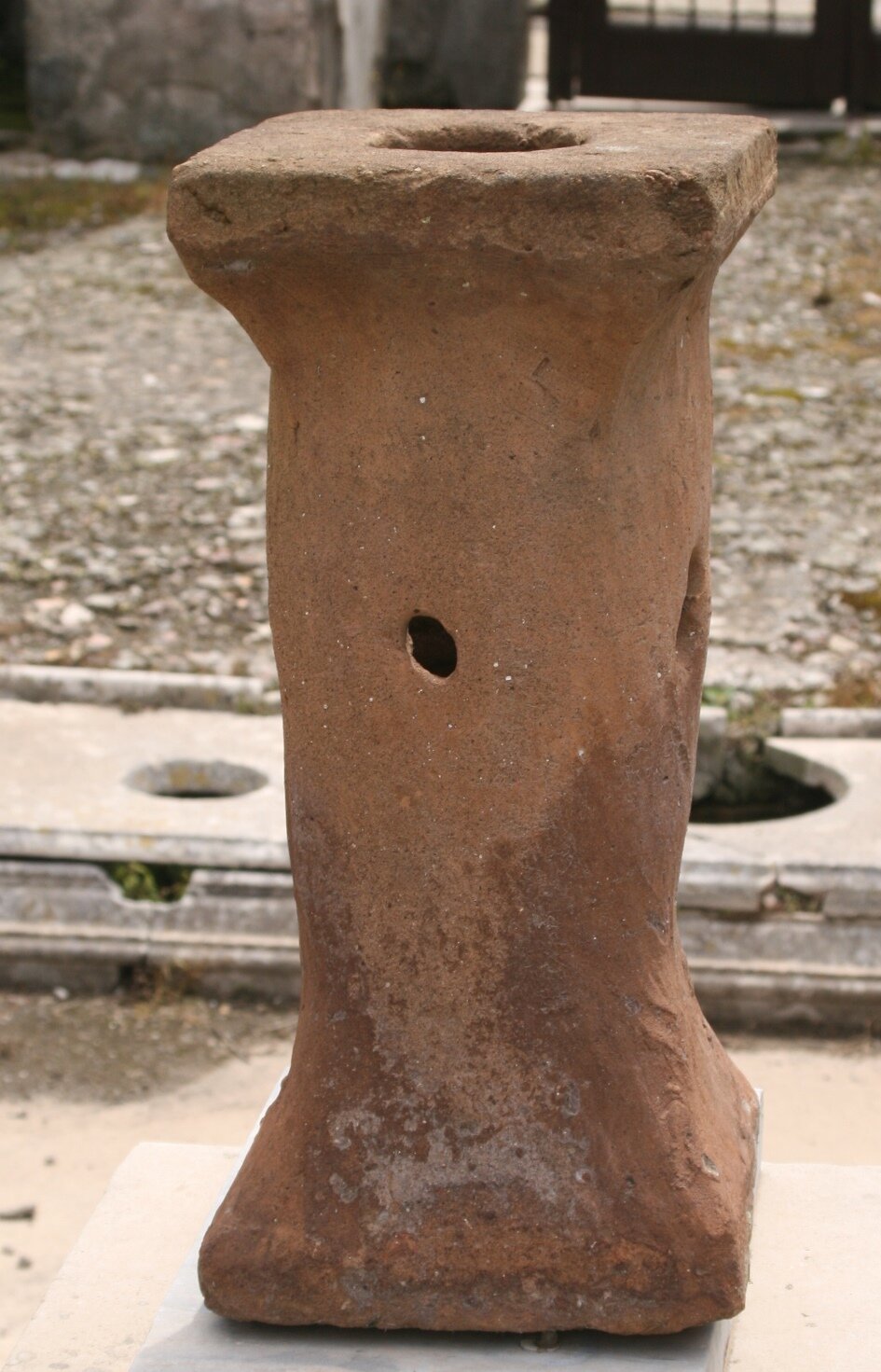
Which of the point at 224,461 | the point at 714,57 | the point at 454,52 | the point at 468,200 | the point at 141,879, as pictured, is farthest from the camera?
the point at 454,52

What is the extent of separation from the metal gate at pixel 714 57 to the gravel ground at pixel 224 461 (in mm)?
1572

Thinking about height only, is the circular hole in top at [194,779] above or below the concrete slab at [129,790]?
below

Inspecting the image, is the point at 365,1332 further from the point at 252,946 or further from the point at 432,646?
the point at 252,946

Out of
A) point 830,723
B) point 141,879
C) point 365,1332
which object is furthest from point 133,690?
point 365,1332

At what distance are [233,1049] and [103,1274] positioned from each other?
1403 millimetres

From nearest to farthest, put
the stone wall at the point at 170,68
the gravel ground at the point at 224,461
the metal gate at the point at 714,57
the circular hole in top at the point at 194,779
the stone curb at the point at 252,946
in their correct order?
the stone curb at the point at 252,946 < the circular hole in top at the point at 194,779 < the gravel ground at the point at 224,461 < the stone wall at the point at 170,68 < the metal gate at the point at 714,57

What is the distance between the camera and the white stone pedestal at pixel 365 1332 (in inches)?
106

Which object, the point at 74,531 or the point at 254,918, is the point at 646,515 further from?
the point at 74,531

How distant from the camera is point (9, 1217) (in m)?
3.85

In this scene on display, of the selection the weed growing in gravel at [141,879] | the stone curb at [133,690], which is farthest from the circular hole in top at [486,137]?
the stone curb at [133,690]

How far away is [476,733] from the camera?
2.62m

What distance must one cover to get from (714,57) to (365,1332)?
9620 mm

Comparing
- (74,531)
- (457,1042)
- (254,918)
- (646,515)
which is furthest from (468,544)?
(74,531)

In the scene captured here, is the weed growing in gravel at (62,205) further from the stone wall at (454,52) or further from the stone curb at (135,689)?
the stone curb at (135,689)
